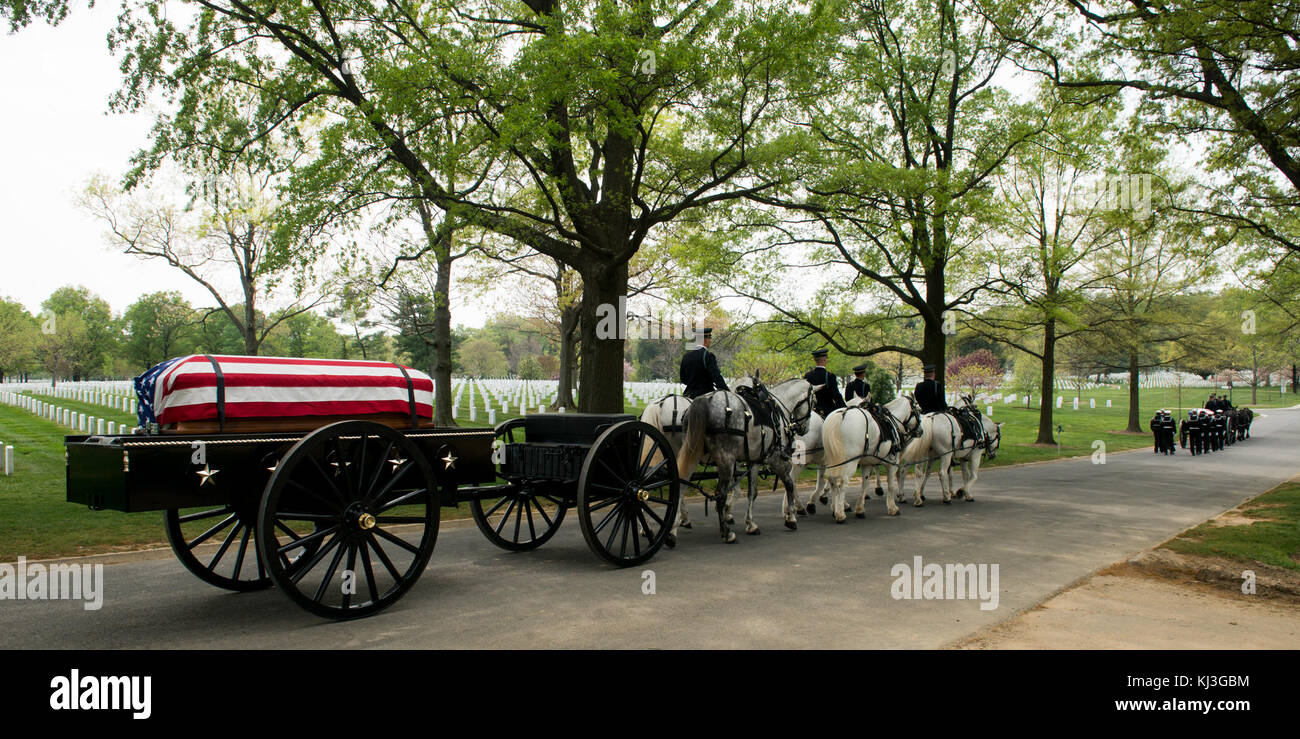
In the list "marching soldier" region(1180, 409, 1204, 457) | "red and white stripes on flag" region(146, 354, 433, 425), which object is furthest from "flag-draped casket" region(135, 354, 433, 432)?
"marching soldier" region(1180, 409, 1204, 457)

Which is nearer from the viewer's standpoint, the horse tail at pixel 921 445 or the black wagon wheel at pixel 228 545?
the black wagon wheel at pixel 228 545

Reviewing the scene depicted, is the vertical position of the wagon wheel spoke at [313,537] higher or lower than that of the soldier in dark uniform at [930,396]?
lower

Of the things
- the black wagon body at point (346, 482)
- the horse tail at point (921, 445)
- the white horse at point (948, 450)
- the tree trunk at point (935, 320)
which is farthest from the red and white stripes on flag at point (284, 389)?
the tree trunk at point (935, 320)

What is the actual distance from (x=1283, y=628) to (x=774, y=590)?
3961 millimetres

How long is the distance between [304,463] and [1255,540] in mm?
10704

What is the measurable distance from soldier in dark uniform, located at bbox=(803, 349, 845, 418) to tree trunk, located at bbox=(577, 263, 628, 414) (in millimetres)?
3948

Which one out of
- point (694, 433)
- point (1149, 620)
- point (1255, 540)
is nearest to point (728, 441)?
point (694, 433)

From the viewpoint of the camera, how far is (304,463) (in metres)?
5.57

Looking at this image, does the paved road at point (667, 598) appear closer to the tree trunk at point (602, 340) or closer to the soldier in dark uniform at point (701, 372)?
the soldier in dark uniform at point (701, 372)

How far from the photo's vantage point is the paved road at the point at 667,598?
5.23 meters

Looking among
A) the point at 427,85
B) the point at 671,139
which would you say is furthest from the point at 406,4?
the point at 671,139

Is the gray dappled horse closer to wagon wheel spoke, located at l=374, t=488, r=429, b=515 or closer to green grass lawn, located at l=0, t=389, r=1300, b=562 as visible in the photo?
wagon wheel spoke, located at l=374, t=488, r=429, b=515

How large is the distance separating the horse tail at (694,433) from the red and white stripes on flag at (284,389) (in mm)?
3553

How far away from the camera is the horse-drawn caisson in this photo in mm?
5051
